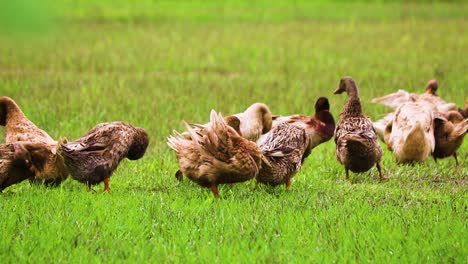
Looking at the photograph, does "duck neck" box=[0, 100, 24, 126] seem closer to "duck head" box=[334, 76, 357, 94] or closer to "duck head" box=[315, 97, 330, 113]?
"duck head" box=[315, 97, 330, 113]

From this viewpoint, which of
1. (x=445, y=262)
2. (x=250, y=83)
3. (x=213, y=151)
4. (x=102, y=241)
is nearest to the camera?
(x=445, y=262)

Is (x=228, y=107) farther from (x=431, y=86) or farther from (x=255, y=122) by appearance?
(x=255, y=122)

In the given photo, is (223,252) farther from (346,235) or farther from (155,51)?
(155,51)

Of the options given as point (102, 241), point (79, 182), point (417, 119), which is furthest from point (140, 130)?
point (417, 119)

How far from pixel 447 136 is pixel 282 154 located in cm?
277

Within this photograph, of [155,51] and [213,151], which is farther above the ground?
[213,151]

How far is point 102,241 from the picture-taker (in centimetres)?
643

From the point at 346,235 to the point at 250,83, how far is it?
883cm

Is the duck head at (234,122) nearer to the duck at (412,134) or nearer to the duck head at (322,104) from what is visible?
the duck head at (322,104)

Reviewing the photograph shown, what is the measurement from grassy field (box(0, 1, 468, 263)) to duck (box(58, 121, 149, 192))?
0.20m

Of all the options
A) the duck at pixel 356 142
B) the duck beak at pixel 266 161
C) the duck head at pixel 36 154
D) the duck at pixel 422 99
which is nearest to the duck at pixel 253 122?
the duck at pixel 356 142

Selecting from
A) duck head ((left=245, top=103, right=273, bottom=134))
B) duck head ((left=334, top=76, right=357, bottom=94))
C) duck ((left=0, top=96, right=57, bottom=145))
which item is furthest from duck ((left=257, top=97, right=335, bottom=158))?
duck ((left=0, top=96, right=57, bottom=145))

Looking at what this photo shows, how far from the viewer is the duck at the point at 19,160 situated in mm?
7723

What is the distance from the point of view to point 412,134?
9.59 metres
